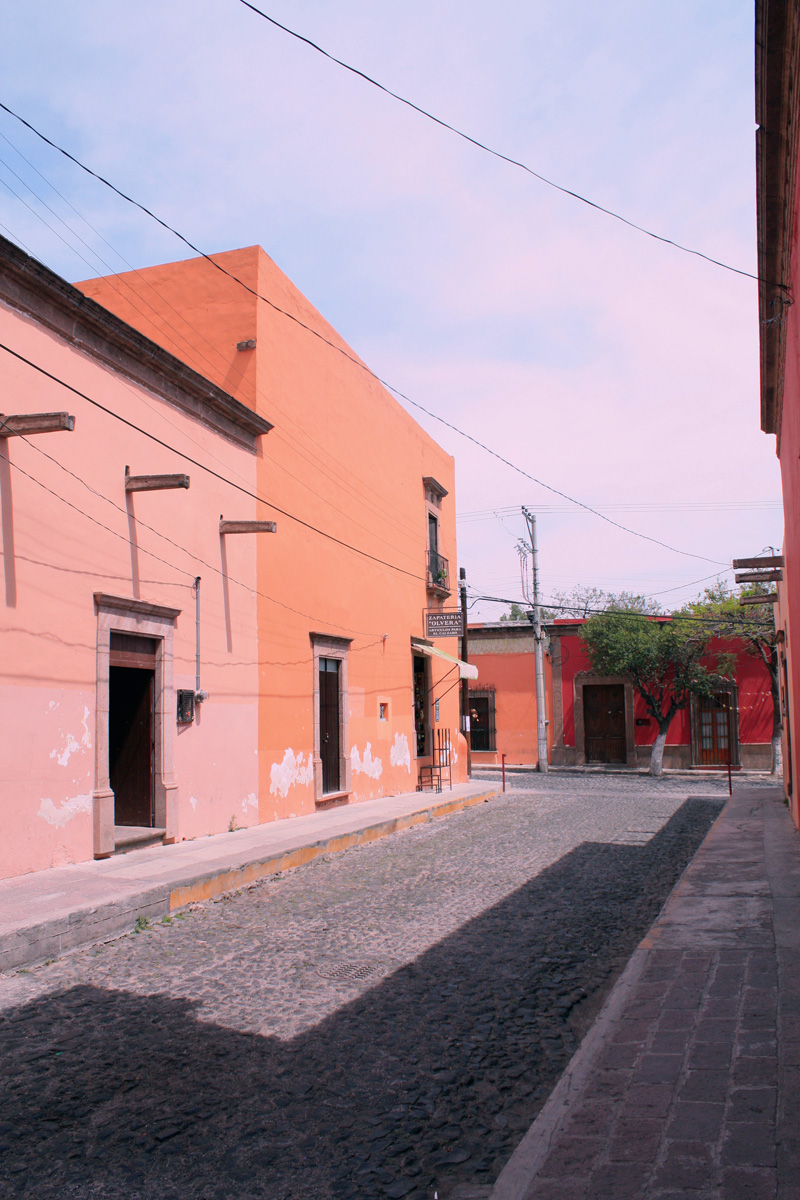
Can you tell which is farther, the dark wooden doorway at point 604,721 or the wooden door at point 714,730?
the dark wooden doorway at point 604,721

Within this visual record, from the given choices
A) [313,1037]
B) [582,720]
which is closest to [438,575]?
[582,720]

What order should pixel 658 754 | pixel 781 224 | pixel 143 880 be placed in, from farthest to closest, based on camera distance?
pixel 658 754 → pixel 143 880 → pixel 781 224

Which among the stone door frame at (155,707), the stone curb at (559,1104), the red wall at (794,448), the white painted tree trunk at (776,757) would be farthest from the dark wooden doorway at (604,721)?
the stone curb at (559,1104)

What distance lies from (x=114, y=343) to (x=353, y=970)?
277 inches

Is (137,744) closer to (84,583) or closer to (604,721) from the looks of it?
(84,583)

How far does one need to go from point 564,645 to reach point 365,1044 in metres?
24.0

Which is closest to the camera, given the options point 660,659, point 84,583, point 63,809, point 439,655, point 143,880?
point 143,880

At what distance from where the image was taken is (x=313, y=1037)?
4.15 meters

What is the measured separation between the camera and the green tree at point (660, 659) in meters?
23.8

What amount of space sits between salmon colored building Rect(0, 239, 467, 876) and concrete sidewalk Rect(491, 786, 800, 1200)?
18.6 feet

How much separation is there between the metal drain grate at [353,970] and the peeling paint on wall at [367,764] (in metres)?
9.69

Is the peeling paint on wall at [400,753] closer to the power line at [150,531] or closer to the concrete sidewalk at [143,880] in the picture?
the power line at [150,531]

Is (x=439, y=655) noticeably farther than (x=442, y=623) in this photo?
No

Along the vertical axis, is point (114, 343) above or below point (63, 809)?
above
